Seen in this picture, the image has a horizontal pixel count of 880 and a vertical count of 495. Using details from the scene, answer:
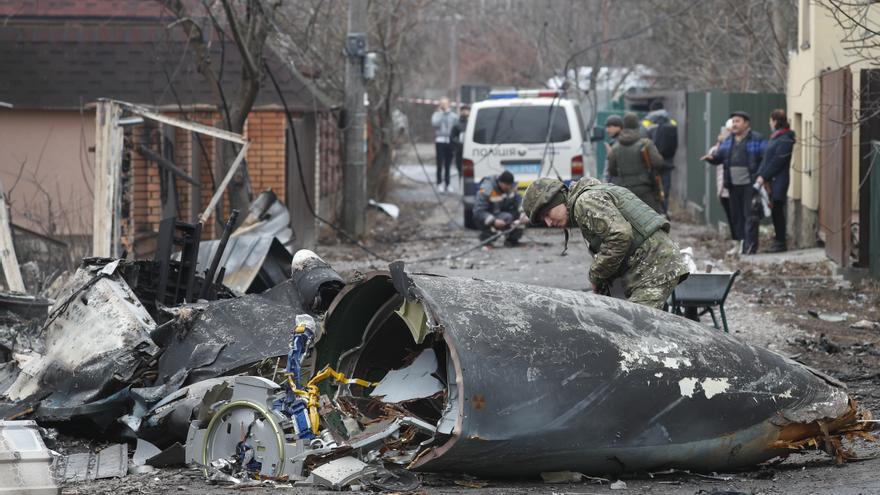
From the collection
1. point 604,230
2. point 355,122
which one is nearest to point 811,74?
point 355,122

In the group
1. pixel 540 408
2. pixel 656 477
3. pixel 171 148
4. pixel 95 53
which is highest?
pixel 95 53

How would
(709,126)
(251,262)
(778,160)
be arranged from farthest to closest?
(709,126), (778,160), (251,262)

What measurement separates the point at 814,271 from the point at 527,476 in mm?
9292

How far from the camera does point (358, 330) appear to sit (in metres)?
6.86

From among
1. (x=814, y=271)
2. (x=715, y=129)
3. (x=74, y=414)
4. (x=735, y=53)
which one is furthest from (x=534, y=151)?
(x=74, y=414)

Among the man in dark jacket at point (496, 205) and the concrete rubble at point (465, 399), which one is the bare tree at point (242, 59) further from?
the concrete rubble at point (465, 399)

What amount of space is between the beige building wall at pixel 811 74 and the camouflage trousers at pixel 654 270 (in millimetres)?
7532

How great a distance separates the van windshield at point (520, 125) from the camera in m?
20.8

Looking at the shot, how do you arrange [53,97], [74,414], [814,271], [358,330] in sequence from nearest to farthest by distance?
[358,330], [74,414], [814,271], [53,97]

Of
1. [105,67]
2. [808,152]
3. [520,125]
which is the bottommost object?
[808,152]

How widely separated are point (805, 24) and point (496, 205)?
16.5 ft

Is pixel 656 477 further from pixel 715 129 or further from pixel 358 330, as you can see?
pixel 715 129

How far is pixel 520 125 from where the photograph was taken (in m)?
21.0

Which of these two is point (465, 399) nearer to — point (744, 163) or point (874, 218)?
point (874, 218)
